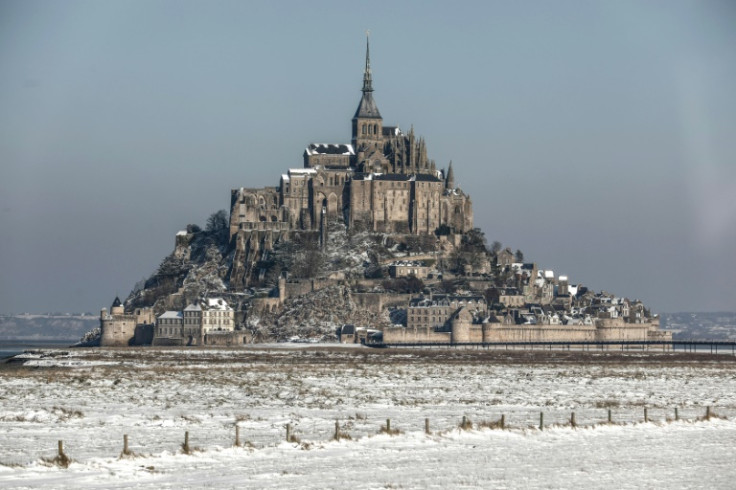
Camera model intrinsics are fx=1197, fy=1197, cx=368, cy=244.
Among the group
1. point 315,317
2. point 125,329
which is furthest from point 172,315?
point 315,317

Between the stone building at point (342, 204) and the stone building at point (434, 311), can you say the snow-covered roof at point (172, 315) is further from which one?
the stone building at point (434, 311)

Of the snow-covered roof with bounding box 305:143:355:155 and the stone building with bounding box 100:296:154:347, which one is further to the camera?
the snow-covered roof with bounding box 305:143:355:155

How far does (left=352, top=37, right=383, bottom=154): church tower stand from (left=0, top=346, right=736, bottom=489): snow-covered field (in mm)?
110004

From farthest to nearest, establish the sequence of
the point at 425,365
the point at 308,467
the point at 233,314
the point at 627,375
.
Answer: the point at 233,314 → the point at 425,365 → the point at 627,375 → the point at 308,467

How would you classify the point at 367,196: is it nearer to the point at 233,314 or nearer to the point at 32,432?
the point at 233,314

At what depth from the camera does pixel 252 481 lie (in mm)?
28547

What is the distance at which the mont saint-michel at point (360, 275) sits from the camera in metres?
141

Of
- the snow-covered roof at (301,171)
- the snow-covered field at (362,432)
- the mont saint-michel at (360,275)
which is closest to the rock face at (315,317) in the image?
the mont saint-michel at (360,275)

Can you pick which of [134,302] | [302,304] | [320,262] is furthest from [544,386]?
[134,302]

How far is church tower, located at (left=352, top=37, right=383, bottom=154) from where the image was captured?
172 meters

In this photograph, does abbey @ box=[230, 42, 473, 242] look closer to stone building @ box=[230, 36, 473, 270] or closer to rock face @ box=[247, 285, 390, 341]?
stone building @ box=[230, 36, 473, 270]

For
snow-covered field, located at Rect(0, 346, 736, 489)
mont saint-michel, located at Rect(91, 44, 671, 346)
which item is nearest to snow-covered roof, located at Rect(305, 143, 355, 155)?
mont saint-michel, located at Rect(91, 44, 671, 346)

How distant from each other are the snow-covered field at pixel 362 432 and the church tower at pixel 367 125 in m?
110

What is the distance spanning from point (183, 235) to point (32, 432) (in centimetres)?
13123
